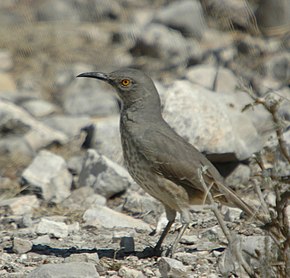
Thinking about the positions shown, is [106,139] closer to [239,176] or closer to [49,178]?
[49,178]

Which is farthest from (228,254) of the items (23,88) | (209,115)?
(23,88)

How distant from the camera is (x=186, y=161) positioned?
20.0 ft

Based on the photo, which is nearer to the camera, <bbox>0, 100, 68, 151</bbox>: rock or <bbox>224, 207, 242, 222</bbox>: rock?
<bbox>224, 207, 242, 222</bbox>: rock

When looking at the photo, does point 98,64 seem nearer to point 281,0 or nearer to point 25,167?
point 281,0

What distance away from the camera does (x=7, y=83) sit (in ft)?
40.0

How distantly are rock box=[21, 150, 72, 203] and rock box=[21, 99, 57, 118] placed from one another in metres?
2.41

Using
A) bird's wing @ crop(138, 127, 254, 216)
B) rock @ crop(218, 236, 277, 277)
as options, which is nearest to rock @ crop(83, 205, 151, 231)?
bird's wing @ crop(138, 127, 254, 216)

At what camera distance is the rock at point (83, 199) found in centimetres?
757

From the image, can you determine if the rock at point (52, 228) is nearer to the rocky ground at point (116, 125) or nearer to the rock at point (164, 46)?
the rocky ground at point (116, 125)

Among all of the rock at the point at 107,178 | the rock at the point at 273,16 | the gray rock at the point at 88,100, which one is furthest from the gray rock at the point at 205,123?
the rock at the point at 273,16

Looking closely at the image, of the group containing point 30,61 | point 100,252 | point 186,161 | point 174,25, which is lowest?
point 30,61

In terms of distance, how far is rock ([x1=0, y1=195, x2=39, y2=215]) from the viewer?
7371 millimetres

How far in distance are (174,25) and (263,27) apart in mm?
1379

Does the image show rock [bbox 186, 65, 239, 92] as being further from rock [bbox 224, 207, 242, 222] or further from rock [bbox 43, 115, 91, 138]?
rock [bbox 224, 207, 242, 222]
